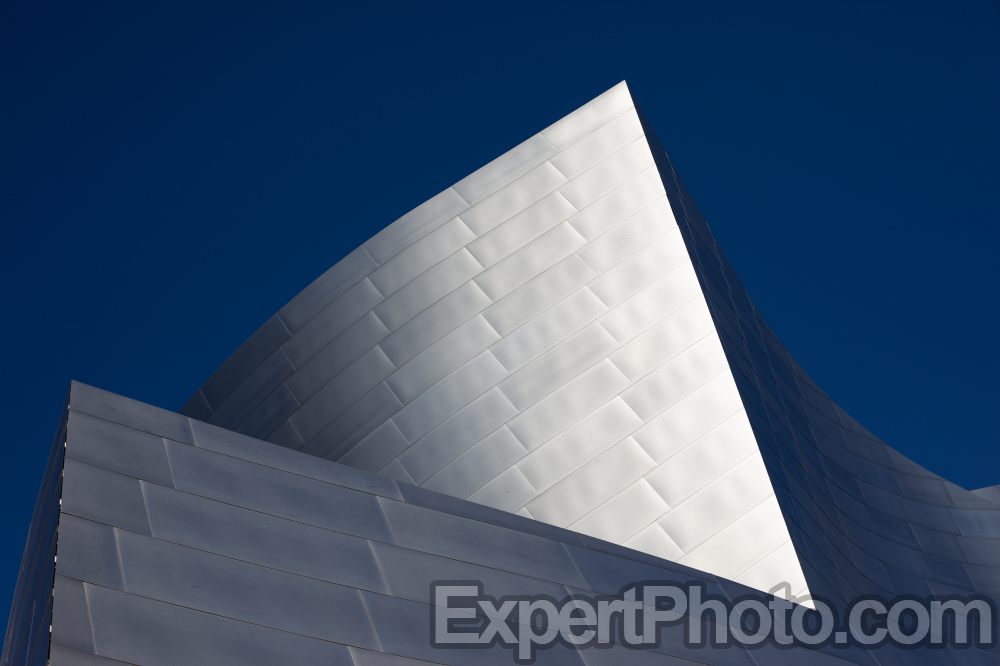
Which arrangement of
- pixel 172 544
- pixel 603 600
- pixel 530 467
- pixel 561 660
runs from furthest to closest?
pixel 530 467 → pixel 603 600 → pixel 561 660 → pixel 172 544

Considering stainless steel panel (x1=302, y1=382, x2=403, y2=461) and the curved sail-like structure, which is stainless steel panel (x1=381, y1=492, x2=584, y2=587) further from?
stainless steel panel (x1=302, y1=382, x2=403, y2=461)

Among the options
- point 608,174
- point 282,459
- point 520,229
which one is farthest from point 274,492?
point 608,174

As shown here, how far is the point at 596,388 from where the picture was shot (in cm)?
912

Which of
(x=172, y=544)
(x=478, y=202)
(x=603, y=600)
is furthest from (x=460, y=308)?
(x=172, y=544)

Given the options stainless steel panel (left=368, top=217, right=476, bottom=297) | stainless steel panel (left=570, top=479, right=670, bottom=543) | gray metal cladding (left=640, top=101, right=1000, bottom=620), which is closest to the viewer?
stainless steel panel (left=570, top=479, right=670, bottom=543)

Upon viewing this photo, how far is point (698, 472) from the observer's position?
821 cm

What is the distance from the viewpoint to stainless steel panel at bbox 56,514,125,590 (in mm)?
3602

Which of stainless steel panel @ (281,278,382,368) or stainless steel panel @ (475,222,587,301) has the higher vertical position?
stainless steel panel @ (281,278,382,368)

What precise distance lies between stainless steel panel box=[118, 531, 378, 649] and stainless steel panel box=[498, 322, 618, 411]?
5308 mm

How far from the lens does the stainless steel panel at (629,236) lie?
998 cm

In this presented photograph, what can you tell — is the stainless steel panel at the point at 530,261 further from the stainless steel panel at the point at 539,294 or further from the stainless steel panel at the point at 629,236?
the stainless steel panel at the point at 629,236

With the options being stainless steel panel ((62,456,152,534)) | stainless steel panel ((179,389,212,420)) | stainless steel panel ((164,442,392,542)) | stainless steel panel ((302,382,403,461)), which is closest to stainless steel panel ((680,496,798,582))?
stainless steel panel ((164,442,392,542))

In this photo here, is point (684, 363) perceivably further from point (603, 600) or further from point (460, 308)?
point (603, 600)

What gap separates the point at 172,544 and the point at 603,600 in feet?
8.49
